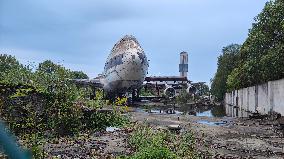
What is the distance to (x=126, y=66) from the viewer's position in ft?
92.0

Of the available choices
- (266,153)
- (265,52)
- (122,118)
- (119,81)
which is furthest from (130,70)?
(266,153)

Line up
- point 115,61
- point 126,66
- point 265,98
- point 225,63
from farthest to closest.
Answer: point 225,63 < point 115,61 < point 265,98 < point 126,66

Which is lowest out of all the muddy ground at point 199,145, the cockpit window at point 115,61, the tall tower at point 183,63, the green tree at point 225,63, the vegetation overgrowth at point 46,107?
the muddy ground at point 199,145

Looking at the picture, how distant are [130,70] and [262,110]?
421 inches

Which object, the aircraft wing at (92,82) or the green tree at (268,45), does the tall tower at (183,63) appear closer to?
the aircraft wing at (92,82)

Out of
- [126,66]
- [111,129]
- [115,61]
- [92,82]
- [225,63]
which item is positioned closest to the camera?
[111,129]

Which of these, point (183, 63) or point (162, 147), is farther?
point (183, 63)

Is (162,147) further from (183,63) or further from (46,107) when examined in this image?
(183,63)

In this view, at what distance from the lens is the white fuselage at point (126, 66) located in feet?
92.0

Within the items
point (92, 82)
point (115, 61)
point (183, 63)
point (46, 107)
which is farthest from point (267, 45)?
point (183, 63)

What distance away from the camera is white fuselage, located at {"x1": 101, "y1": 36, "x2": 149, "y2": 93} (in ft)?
92.0

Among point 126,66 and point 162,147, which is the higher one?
point 126,66

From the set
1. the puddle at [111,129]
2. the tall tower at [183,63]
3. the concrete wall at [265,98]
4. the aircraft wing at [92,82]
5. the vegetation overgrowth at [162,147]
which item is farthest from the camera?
the tall tower at [183,63]

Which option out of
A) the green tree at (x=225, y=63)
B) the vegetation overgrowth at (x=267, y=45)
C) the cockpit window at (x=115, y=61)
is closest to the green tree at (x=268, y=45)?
the vegetation overgrowth at (x=267, y=45)
